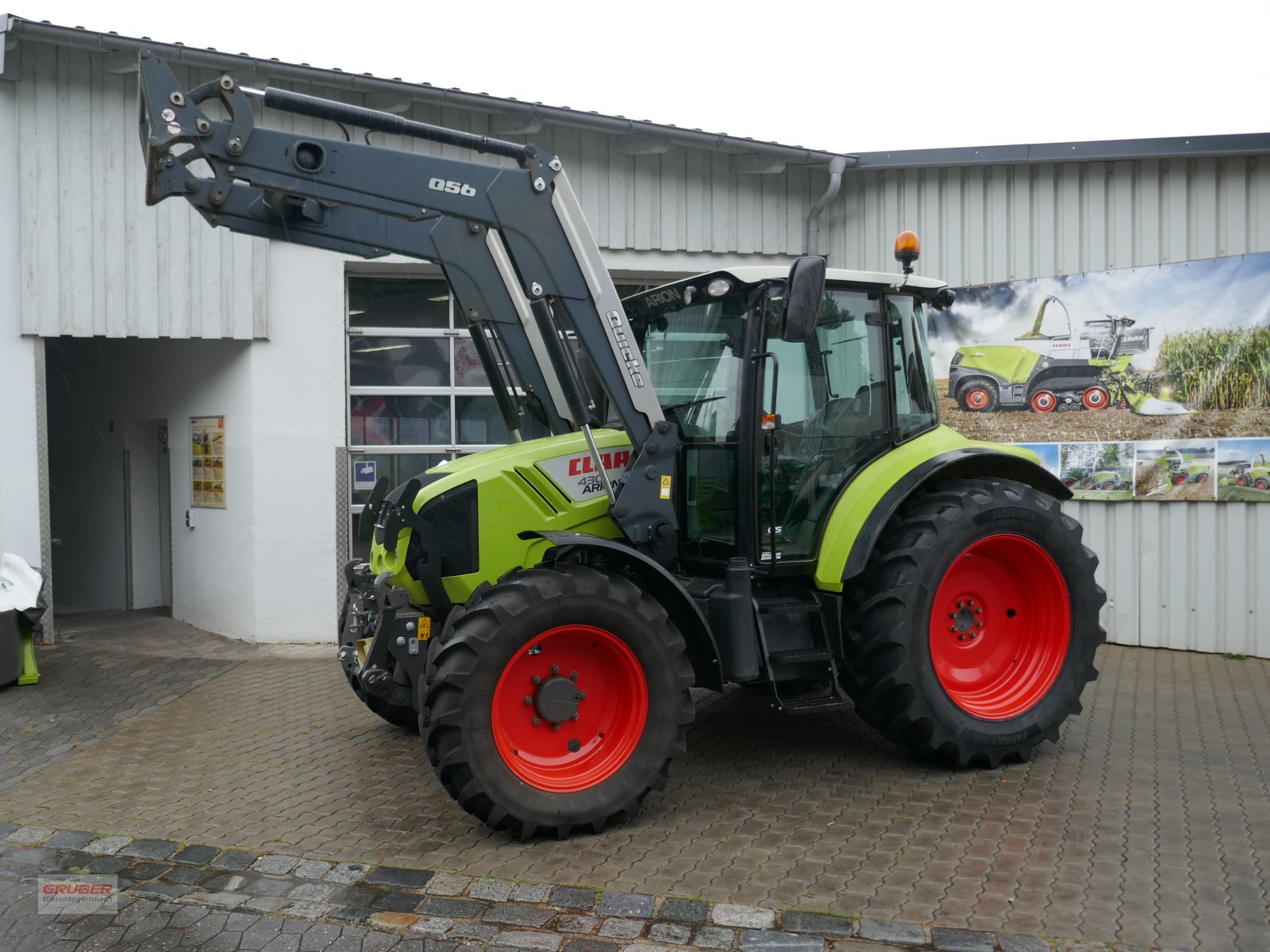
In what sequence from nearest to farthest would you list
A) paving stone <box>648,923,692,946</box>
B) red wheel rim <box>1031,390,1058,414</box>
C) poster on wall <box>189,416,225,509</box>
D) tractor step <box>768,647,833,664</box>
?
paving stone <box>648,923,692,946</box> < tractor step <box>768,647,833,664</box> < red wheel rim <box>1031,390,1058,414</box> < poster on wall <box>189,416,225,509</box>

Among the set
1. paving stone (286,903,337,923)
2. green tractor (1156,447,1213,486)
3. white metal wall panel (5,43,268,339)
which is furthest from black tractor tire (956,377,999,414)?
paving stone (286,903,337,923)

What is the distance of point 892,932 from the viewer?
3.76 meters

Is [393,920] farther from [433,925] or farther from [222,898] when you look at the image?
[222,898]

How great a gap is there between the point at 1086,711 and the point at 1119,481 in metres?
2.58

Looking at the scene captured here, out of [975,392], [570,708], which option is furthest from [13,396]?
[975,392]

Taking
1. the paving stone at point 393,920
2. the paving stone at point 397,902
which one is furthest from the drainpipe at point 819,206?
the paving stone at point 393,920

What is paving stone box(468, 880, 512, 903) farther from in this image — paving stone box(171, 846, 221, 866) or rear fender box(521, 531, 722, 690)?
rear fender box(521, 531, 722, 690)

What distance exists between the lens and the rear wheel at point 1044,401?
891 cm

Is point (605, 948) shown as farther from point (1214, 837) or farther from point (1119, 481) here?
point (1119, 481)

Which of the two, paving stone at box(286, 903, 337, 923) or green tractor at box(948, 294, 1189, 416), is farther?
green tractor at box(948, 294, 1189, 416)

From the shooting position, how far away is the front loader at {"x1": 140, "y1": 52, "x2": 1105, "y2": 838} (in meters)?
4.61

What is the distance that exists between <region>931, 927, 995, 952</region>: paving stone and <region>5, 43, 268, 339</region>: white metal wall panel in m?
7.18

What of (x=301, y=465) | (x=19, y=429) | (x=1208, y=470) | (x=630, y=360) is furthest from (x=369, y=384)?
(x=1208, y=470)

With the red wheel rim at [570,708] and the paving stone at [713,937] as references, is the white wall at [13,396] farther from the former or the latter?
the paving stone at [713,937]
